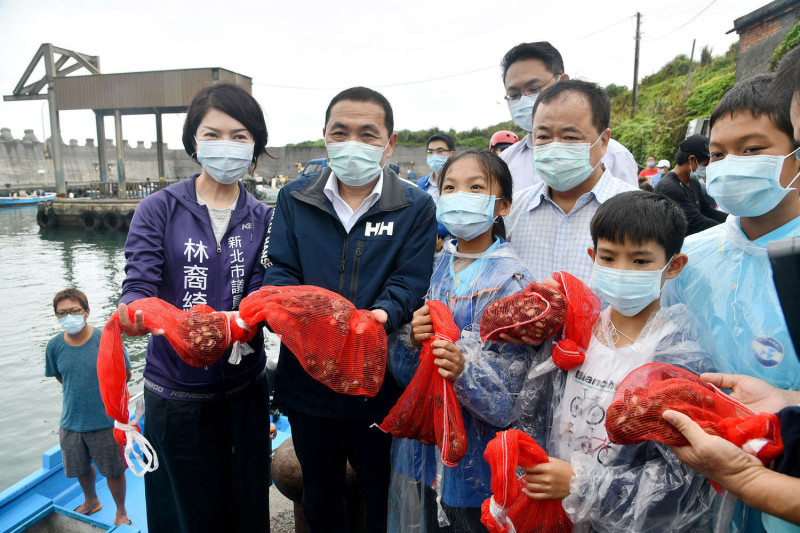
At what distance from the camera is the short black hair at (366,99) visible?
225 cm

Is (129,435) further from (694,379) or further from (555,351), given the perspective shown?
(694,379)

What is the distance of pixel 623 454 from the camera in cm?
154

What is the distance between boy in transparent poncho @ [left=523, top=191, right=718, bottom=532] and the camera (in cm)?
140

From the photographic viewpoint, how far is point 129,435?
196 cm

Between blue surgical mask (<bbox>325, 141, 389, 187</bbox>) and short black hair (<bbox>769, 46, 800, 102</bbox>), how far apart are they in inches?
Answer: 61.6

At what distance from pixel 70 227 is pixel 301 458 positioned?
2946 cm

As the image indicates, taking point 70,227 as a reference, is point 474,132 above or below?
above

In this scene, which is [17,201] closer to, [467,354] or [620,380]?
[467,354]

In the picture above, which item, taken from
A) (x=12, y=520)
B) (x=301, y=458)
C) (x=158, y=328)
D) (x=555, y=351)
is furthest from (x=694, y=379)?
(x=12, y=520)

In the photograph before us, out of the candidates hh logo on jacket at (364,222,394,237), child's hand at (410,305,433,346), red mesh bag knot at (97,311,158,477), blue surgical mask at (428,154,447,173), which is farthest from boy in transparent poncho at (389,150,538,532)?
blue surgical mask at (428,154,447,173)

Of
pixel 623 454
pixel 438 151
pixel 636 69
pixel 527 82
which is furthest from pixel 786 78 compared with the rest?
pixel 636 69

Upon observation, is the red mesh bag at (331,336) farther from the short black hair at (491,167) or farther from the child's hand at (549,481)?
the short black hair at (491,167)

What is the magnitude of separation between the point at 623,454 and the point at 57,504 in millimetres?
4329

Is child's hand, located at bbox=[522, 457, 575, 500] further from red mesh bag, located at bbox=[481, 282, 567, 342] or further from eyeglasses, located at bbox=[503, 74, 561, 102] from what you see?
eyeglasses, located at bbox=[503, 74, 561, 102]
